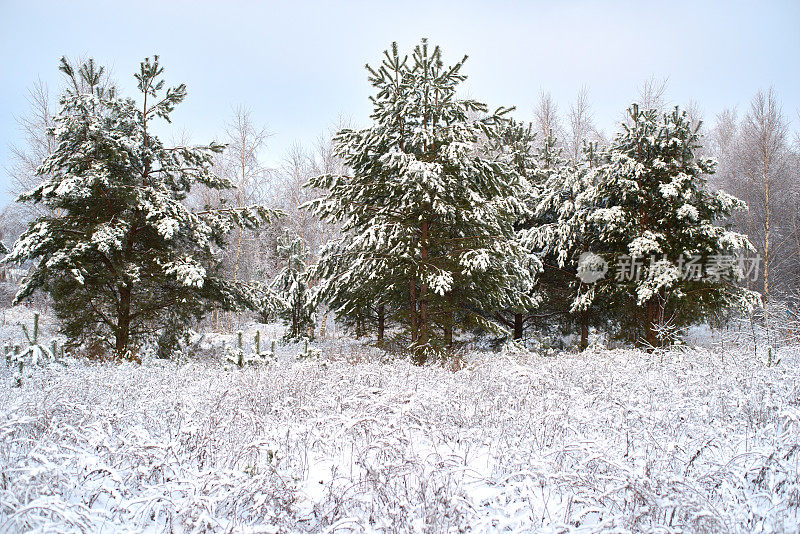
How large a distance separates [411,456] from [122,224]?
915cm

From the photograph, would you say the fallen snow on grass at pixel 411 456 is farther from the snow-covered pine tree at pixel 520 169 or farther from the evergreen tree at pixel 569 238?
the snow-covered pine tree at pixel 520 169

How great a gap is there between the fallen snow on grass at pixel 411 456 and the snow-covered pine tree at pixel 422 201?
3.68m

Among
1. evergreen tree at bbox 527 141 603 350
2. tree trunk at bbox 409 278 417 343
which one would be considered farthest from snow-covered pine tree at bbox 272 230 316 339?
evergreen tree at bbox 527 141 603 350

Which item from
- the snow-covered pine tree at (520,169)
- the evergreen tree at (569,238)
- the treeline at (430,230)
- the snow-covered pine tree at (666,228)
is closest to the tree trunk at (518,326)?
the snow-covered pine tree at (520,169)

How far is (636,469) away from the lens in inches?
130

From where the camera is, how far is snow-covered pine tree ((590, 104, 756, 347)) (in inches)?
442

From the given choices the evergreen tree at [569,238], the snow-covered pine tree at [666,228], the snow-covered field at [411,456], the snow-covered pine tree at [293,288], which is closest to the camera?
the snow-covered field at [411,456]

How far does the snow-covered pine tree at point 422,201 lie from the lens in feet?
30.5

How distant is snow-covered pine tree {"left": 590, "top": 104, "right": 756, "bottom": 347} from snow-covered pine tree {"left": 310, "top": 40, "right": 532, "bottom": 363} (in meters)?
3.78

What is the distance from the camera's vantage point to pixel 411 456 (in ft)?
12.1

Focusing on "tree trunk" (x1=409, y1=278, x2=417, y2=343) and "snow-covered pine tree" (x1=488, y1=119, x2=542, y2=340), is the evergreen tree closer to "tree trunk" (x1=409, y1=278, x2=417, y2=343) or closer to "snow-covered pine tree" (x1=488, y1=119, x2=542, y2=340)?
"snow-covered pine tree" (x1=488, y1=119, x2=542, y2=340)

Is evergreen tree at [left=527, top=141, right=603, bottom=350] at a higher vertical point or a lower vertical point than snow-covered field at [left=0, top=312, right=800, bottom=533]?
higher

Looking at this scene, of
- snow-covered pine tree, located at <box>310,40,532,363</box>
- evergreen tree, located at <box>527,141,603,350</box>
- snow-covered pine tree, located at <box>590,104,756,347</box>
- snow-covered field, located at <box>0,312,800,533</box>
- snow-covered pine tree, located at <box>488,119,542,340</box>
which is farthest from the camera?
snow-covered pine tree, located at <box>488,119,542,340</box>

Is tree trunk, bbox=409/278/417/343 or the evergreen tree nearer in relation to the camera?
tree trunk, bbox=409/278/417/343
